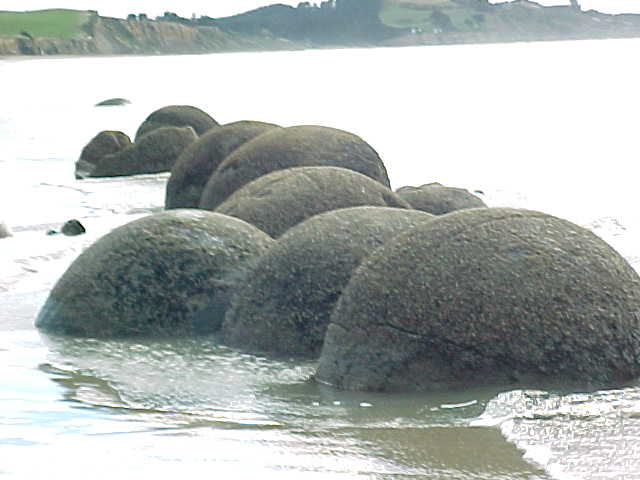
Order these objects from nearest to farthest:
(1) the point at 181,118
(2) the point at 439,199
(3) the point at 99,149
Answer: (2) the point at 439,199, (3) the point at 99,149, (1) the point at 181,118

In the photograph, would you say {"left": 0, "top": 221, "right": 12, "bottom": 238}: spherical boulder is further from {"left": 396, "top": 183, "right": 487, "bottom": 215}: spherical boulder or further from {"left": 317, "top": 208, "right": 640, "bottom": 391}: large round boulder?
{"left": 317, "top": 208, "right": 640, "bottom": 391}: large round boulder

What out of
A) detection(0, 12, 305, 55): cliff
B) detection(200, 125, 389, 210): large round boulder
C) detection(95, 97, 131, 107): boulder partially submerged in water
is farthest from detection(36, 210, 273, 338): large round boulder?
detection(0, 12, 305, 55): cliff

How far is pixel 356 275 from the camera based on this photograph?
678 centimetres

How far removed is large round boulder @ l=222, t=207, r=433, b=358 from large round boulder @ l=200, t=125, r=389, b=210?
3733mm

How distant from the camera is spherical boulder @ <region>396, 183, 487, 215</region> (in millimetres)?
13320

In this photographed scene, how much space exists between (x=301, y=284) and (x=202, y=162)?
6.96 meters

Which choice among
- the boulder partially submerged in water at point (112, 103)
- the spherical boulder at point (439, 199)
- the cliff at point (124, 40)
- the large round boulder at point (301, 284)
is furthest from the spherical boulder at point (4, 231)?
the cliff at point (124, 40)

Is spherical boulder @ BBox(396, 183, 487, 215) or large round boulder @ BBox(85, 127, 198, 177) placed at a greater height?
spherical boulder @ BBox(396, 183, 487, 215)

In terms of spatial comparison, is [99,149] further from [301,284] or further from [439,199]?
[301,284]

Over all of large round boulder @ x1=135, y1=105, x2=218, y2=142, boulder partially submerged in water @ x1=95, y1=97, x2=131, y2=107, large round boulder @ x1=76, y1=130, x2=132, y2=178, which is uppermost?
large round boulder @ x1=135, y1=105, x2=218, y2=142

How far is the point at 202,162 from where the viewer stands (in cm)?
1420

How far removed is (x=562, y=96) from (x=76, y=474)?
207 feet

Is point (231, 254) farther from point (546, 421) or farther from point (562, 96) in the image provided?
point (562, 96)

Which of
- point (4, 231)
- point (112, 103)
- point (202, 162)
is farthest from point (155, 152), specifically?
point (112, 103)
